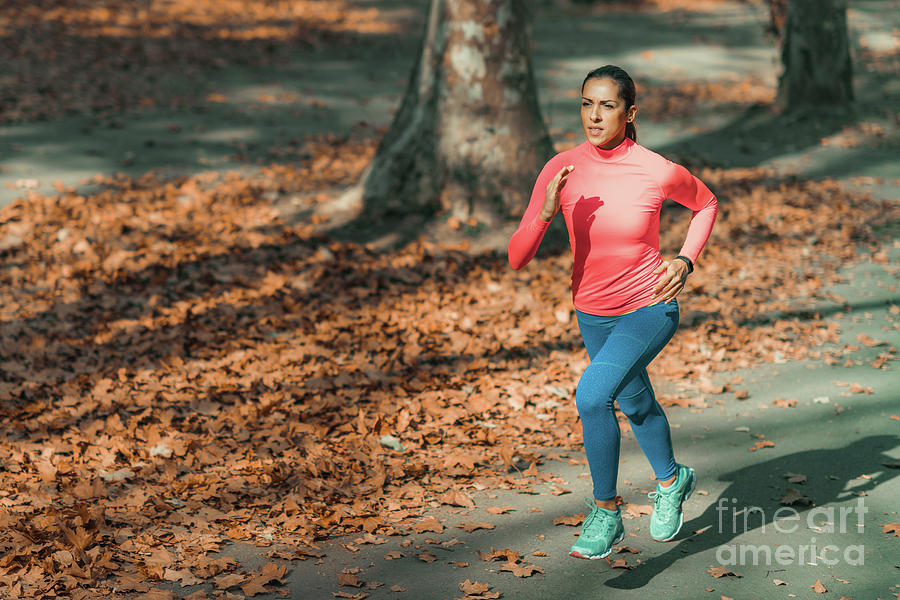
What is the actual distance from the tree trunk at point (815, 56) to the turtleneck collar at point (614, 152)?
10919 mm

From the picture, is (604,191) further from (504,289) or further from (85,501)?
(504,289)

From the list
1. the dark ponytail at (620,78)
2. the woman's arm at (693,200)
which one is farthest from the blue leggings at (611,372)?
the dark ponytail at (620,78)

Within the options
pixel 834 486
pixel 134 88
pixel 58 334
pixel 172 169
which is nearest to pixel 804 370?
pixel 834 486

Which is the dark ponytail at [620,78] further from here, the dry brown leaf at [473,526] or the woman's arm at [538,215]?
the dry brown leaf at [473,526]

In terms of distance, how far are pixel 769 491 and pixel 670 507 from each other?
1001 millimetres

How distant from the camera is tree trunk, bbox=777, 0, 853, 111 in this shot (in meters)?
13.1

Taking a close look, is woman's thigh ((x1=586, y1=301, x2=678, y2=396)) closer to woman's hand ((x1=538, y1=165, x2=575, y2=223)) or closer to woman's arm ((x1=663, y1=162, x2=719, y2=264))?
woman's arm ((x1=663, y1=162, x2=719, y2=264))

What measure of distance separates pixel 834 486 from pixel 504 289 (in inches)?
161

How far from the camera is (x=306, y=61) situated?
60.3ft

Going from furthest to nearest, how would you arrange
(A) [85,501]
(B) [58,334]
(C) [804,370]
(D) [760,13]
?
(D) [760,13] < (B) [58,334] < (C) [804,370] < (A) [85,501]

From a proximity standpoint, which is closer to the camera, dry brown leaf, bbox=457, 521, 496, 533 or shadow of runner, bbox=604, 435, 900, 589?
shadow of runner, bbox=604, 435, 900, 589

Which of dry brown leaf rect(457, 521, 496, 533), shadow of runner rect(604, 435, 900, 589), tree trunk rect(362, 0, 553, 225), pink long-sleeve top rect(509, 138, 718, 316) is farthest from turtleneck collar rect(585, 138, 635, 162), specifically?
tree trunk rect(362, 0, 553, 225)

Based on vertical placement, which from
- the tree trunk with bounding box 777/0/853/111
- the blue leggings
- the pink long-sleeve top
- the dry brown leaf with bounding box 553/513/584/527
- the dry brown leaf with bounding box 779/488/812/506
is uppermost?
the tree trunk with bounding box 777/0/853/111

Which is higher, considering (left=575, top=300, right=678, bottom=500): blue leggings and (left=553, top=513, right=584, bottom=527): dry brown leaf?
(left=575, top=300, right=678, bottom=500): blue leggings
